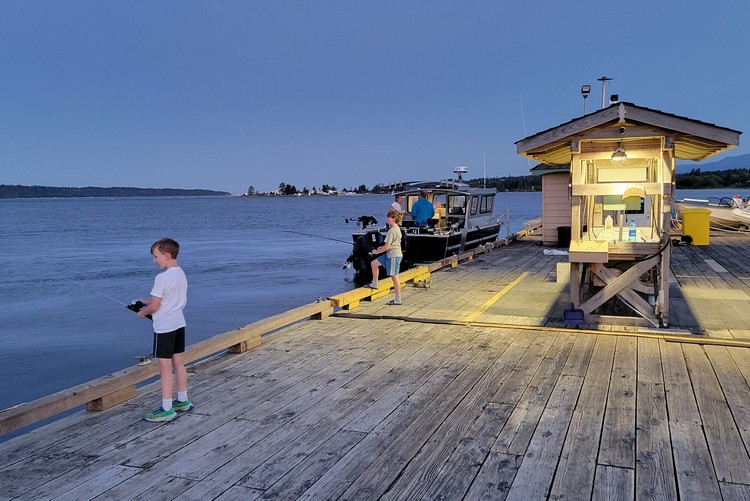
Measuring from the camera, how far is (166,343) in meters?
4.36

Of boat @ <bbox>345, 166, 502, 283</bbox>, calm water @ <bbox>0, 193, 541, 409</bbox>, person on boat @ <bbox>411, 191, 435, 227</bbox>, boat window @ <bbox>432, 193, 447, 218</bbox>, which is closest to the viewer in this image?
calm water @ <bbox>0, 193, 541, 409</bbox>

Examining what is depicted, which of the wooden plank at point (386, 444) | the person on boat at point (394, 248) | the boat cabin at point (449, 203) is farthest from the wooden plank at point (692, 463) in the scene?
the boat cabin at point (449, 203)

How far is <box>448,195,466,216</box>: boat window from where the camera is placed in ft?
70.8

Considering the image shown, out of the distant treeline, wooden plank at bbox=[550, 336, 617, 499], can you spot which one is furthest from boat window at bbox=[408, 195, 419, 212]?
the distant treeline

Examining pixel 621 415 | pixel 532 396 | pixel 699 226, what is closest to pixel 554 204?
pixel 699 226

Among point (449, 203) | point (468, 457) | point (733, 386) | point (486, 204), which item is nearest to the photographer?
point (468, 457)

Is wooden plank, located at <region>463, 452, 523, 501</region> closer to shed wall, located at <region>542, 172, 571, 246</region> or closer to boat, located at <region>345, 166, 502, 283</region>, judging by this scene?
boat, located at <region>345, 166, 502, 283</region>

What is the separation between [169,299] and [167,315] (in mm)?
125

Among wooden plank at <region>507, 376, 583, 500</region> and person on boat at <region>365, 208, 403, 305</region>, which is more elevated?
person on boat at <region>365, 208, 403, 305</region>

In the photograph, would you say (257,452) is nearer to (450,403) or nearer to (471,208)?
(450,403)

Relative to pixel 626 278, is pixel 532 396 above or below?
below

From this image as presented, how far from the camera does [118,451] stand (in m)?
3.86

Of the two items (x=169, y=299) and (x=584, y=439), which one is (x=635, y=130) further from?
(x=169, y=299)

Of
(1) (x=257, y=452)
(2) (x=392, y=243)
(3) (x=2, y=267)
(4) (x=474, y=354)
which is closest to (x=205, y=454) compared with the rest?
(1) (x=257, y=452)
